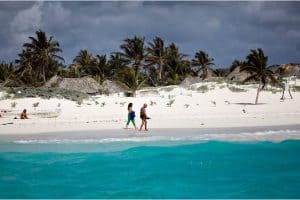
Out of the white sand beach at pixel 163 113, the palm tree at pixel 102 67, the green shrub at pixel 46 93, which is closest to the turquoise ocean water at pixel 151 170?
the white sand beach at pixel 163 113

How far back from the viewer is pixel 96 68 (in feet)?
165

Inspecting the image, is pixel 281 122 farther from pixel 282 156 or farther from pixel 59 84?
pixel 59 84

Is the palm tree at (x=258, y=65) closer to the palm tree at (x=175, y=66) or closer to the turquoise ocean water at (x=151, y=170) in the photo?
the turquoise ocean water at (x=151, y=170)

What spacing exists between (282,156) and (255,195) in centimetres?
462

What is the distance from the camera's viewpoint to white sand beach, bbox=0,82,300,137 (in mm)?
19938

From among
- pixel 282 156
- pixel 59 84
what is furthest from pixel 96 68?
pixel 282 156

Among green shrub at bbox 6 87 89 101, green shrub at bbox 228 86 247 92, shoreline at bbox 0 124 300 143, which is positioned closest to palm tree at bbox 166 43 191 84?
green shrub at bbox 228 86 247 92

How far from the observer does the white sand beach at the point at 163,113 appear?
19.9 m

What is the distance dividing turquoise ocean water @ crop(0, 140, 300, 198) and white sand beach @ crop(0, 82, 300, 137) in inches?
179

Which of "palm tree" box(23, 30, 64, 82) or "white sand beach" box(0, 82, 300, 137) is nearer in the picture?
"white sand beach" box(0, 82, 300, 137)

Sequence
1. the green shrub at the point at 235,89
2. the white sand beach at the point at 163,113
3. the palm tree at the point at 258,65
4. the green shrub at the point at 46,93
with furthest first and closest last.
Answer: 1. the green shrub at the point at 235,89
2. the green shrub at the point at 46,93
3. the palm tree at the point at 258,65
4. the white sand beach at the point at 163,113

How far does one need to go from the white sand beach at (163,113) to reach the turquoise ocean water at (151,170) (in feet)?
14.9

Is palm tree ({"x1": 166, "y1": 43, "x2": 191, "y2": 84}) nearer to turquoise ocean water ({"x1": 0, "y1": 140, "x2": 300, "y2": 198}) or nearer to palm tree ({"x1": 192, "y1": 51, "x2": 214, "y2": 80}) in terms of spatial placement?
palm tree ({"x1": 192, "y1": 51, "x2": 214, "y2": 80})

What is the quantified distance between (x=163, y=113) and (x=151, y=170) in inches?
487
